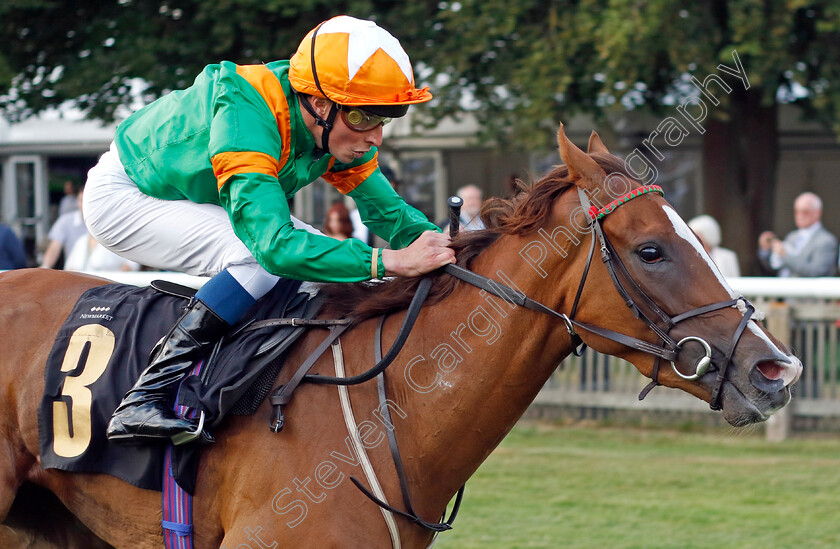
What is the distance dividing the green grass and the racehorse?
2.26 meters

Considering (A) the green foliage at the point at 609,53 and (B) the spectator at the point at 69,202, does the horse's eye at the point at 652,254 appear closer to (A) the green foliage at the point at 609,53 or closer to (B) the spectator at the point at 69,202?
(A) the green foliage at the point at 609,53

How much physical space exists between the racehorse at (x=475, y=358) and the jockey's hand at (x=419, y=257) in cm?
8

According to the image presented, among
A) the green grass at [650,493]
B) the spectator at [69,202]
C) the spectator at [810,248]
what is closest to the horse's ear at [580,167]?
the green grass at [650,493]

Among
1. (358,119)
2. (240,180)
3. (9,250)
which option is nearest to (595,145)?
(358,119)

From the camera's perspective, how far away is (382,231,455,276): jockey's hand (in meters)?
2.74

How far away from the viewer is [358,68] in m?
2.73

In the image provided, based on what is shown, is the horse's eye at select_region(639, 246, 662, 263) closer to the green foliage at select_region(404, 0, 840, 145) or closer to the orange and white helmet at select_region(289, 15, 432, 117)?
the orange and white helmet at select_region(289, 15, 432, 117)

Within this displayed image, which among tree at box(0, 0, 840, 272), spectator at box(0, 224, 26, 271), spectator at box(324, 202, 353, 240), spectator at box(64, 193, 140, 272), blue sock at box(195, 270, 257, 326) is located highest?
blue sock at box(195, 270, 257, 326)

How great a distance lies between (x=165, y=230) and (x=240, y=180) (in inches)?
19.8

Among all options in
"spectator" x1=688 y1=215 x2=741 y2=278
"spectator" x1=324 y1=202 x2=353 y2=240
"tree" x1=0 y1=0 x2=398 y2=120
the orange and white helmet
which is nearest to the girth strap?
the orange and white helmet

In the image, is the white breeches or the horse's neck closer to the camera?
the horse's neck

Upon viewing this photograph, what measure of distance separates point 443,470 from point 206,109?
129 centimetres

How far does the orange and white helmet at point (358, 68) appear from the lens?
273 centimetres

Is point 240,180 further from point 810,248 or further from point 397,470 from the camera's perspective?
point 810,248
